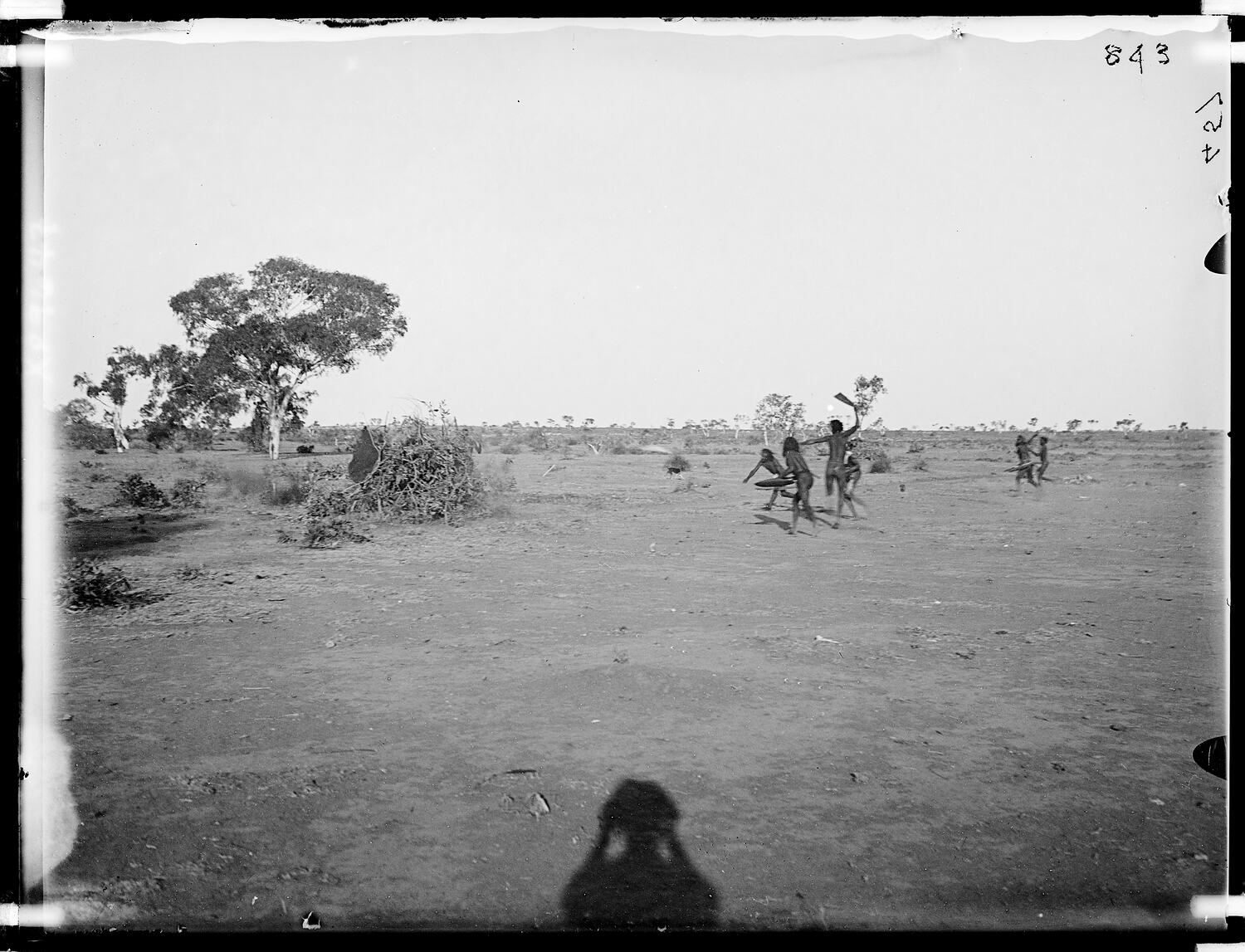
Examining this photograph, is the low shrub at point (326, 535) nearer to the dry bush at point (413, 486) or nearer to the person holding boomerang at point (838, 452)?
the dry bush at point (413, 486)

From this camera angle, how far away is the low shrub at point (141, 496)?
1455 cm

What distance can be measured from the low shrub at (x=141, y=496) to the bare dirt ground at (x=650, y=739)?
6068mm

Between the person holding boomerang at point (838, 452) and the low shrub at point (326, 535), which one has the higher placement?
the person holding boomerang at point (838, 452)

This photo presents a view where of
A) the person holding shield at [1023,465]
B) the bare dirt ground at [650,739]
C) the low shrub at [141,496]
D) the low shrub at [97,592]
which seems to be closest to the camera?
the bare dirt ground at [650,739]

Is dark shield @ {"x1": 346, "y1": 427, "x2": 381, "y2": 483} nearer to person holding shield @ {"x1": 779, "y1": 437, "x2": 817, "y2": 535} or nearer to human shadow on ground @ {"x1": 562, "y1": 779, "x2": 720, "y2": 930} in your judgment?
person holding shield @ {"x1": 779, "y1": 437, "x2": 817, "y2": 535}

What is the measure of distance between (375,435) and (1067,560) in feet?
34.4

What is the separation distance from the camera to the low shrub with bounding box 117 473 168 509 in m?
14.5

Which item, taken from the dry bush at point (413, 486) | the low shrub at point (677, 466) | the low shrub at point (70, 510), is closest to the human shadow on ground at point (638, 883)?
the dry bush at point (413, 486)

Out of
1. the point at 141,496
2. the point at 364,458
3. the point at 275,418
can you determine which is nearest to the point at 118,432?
the point at 275,418

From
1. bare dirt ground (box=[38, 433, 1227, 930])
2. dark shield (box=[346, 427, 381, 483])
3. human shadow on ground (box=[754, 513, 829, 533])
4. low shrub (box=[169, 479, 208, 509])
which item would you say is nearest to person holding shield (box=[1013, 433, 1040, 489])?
human shadow on ground (box=[754, 513, 829, 533])

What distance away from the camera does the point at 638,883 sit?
308 cm

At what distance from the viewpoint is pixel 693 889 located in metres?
3.05

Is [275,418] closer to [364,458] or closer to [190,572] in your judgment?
[364,458]

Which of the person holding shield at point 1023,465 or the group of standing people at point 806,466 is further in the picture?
the person holding shield at point 1023,465
